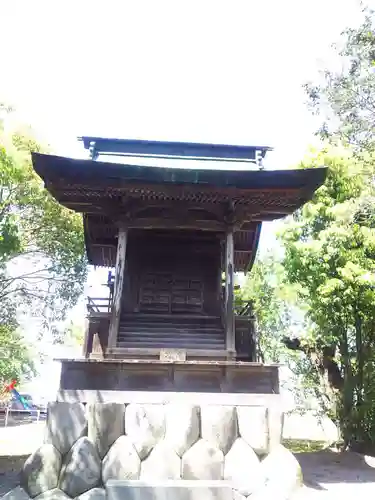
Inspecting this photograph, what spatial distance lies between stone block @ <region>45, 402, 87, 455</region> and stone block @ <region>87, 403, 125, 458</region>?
161 mm

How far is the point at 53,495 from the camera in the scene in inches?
274

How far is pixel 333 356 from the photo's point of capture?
1684 centimetres

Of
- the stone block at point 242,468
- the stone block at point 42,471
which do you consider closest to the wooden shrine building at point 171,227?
the stone block at point 242,468

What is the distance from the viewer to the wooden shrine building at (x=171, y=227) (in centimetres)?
953

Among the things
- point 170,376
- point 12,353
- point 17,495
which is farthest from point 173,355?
point 12,353

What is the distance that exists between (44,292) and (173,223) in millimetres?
11005

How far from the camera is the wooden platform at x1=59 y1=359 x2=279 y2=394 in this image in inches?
330

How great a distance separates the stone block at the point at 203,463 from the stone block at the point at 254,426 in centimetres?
61

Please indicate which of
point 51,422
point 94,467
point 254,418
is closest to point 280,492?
point 254,418

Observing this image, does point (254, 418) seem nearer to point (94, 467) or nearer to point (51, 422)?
Result: point (94, 467)

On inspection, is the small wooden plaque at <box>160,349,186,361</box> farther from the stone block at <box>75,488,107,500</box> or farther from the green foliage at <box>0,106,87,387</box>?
the green foliage at <box>0,106,87,387</box>

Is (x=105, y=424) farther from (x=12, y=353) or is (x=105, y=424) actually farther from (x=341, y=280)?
(x=12, y=353)

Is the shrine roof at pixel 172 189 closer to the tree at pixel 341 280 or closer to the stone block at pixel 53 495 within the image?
the tree at pixel 341 280

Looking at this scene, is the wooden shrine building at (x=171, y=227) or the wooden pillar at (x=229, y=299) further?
the wooden shrine building at (x=171, y=227)
